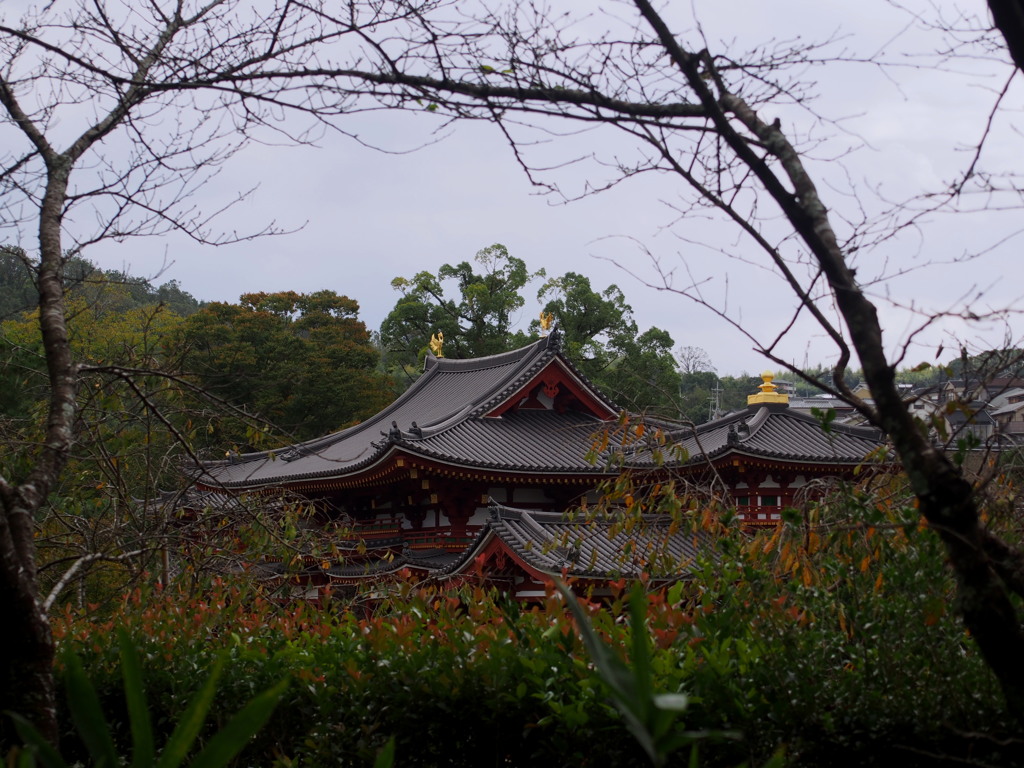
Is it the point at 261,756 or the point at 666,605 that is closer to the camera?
the point at 666,605

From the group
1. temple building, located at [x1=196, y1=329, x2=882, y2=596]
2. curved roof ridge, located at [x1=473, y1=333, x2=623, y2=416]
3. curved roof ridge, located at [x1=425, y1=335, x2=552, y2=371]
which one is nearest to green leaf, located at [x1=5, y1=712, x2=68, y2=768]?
temple building, located at [x1=196, y1=329, x2=882, y2=596]

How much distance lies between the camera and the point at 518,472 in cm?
1349

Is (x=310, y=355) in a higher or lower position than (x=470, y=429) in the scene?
higher

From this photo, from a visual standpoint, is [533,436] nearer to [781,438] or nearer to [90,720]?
[781,438]

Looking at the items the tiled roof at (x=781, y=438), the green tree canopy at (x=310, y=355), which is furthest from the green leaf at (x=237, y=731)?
the green tree canopy at (x=310, y=355)

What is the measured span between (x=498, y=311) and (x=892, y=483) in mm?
28540

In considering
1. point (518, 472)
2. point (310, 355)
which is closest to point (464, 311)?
point (310, 355)

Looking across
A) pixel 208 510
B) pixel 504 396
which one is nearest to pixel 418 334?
pixel 504 396

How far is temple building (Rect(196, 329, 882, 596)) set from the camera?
11.5 metres

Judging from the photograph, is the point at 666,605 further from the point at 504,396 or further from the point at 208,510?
the point at 504,396

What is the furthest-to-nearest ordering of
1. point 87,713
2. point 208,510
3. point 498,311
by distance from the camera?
1. point 498,311
2. point 208,510
3. point 87,713

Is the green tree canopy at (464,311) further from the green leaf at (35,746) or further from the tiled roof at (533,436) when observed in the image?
the green leaf at (35,746)

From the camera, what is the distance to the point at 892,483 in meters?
3.96

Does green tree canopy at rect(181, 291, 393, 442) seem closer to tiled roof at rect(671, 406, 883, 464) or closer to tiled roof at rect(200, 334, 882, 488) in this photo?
tiled roof at rect(200, 334, 882, 488)
